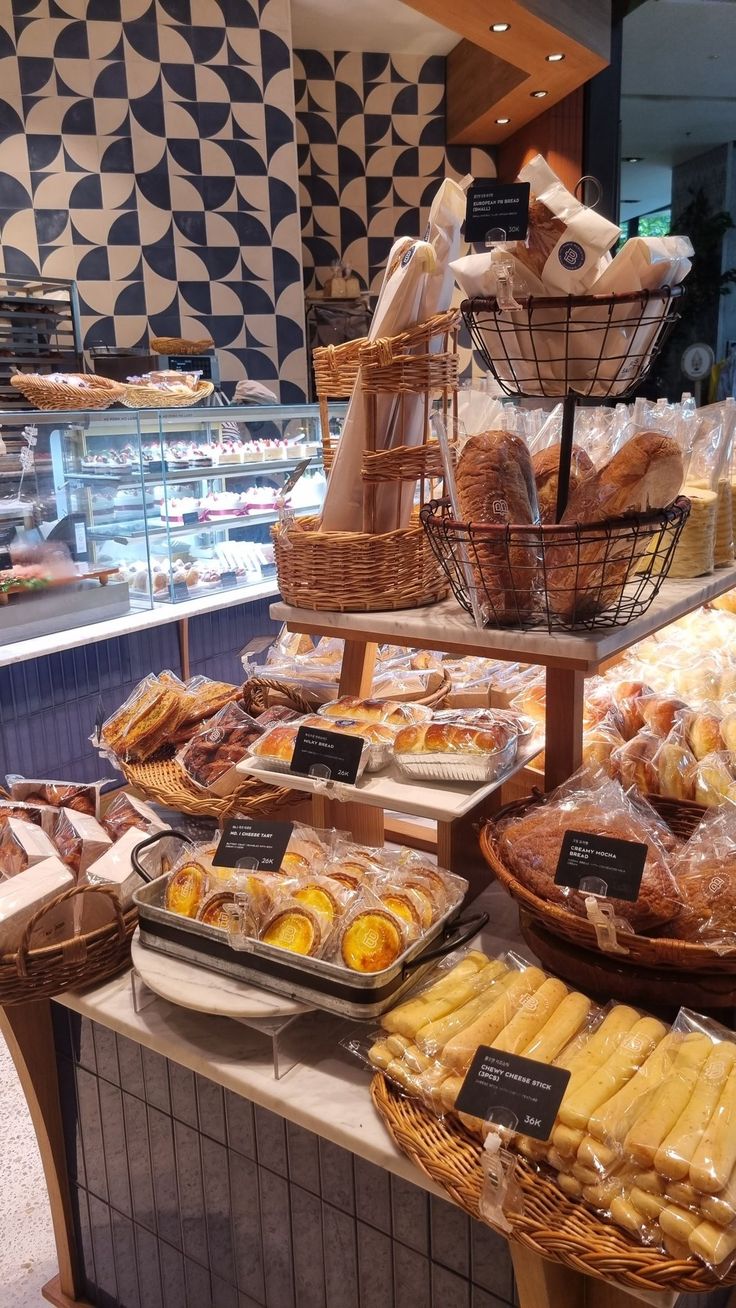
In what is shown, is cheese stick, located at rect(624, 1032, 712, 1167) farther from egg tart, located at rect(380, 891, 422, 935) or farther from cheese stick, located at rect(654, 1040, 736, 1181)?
egg tart, located at rect(380, 891, 422, 935)

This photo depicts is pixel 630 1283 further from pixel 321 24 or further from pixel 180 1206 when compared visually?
pixel 321 24

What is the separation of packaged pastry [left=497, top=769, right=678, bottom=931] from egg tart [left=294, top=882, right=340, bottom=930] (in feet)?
0.88

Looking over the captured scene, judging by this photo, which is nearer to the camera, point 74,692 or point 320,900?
point 320,900

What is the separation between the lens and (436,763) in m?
1.54

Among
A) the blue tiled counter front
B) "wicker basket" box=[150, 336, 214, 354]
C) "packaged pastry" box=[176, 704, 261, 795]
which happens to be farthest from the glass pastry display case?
"packaged pastry" box=[176, 704, 261, 795]

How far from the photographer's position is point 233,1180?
1.63 meters

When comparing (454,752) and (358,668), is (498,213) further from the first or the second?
(358,668)

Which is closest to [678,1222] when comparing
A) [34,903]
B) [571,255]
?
[34,903]

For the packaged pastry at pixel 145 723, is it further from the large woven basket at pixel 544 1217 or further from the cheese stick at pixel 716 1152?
the cheese stick at pixel 716 1152

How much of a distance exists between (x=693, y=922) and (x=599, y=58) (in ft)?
19.6

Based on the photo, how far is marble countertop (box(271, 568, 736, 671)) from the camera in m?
1.37

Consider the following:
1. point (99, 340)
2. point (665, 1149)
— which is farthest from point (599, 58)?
point (665, 1149)

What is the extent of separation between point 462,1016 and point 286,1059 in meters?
0.28

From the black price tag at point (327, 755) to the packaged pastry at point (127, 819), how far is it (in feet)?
1.12
